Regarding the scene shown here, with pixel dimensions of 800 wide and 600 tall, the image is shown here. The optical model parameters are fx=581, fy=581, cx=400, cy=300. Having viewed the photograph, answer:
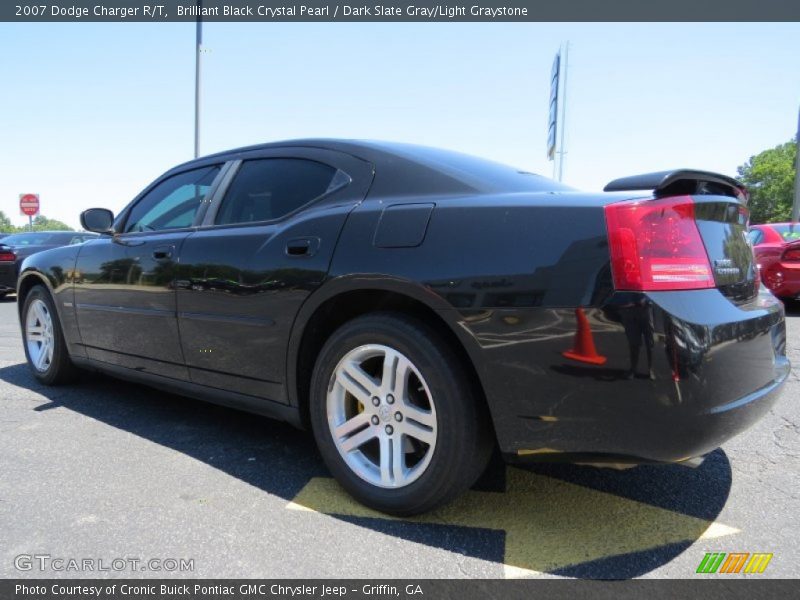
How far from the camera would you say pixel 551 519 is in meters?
2.17

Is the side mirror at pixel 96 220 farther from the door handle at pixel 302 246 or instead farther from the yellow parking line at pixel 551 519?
the yellow parking line at pixel 551 519

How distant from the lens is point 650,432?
5.64 feet

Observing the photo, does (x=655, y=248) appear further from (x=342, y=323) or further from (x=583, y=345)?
(x=342, y=323)

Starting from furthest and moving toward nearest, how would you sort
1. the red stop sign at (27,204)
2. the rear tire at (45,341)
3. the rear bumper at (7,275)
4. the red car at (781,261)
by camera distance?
1. the red stop sign at (27,204)
2. the rear bumper at (7,275)
3. the red car at (781,261)
4. the rear tire at (45,341)

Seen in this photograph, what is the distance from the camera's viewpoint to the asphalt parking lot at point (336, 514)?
1880 mm

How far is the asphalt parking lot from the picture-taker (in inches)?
74.0

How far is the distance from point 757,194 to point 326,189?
7493 centimetres

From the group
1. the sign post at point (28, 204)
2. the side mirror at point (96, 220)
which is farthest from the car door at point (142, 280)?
the sign post at point (28, 204)

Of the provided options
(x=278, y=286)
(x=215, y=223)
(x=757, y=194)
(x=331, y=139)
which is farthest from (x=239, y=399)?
(x=757, y=194)

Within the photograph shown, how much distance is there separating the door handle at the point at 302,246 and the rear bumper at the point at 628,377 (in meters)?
0.78

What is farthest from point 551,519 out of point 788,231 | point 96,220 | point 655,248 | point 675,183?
point 788,231

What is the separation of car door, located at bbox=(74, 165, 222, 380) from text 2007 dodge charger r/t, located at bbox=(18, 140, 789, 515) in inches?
1.1

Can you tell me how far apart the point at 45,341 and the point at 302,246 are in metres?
2.76

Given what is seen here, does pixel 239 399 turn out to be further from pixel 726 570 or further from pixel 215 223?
pixel 726 570
